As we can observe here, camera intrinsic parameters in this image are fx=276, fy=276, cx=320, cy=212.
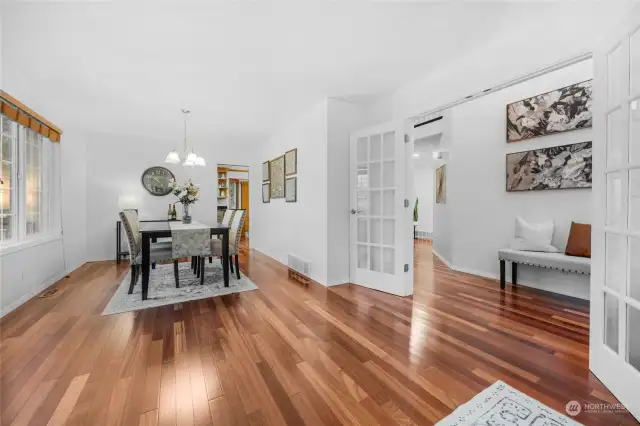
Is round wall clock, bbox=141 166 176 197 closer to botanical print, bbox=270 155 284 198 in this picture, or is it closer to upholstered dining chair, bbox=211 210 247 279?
botanical print, bbox=270 155 284 198

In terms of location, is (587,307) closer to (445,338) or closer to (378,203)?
(445,338)

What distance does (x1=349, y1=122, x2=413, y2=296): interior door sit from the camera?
10.1 ft

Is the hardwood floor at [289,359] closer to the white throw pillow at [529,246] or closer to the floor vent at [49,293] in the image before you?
the floor vent at [49,293]

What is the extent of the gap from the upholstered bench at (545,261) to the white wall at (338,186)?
1895 mm

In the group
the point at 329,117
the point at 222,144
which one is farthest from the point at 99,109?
the point at 329,117

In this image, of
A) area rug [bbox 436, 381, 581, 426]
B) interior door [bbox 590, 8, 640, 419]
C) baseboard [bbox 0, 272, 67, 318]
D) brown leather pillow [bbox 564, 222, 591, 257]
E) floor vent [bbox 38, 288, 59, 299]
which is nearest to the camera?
area rug [bbox 436, 381, 581, 426]

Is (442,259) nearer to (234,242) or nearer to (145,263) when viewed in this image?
(234,242)

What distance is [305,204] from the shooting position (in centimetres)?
408

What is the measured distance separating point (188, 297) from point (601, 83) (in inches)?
148

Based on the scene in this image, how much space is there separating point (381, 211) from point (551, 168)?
6.59 ft

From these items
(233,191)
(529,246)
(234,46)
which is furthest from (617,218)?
(233,191)

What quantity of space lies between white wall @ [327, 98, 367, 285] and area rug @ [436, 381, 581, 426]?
219cm

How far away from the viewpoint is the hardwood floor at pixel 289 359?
1.36 metres

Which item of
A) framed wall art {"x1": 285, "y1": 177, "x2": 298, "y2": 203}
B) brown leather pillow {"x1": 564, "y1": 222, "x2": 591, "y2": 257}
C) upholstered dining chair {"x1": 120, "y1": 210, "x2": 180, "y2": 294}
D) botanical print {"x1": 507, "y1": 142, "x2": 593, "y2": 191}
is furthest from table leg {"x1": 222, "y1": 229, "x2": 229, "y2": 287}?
brown leather pillow {"x1": 564, "y1": 222, "x2": 591, "y2": 257}
